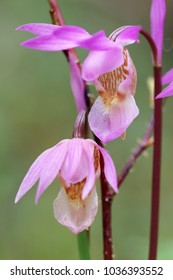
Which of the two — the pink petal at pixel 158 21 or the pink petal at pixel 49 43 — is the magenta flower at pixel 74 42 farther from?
the pink petal at pixel 158 21

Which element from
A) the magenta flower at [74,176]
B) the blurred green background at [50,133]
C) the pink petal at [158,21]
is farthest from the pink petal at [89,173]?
the blurred green background at [50,133]

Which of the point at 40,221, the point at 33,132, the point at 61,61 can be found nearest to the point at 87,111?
the point at 40,221

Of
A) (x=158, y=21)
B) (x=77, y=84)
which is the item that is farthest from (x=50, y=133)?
(x=158, y=21)

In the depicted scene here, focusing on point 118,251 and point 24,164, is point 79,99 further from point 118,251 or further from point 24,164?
point 24,164

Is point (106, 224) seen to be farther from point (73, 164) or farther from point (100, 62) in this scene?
point (100, 62)

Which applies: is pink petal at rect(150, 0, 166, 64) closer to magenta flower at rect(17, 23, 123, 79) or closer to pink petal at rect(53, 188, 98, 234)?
magenta flower at rect(17, 23, 123, 79)

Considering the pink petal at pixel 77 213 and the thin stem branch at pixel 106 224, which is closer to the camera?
the pink petal at pixel 77 213

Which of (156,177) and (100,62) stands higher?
(100,62)
